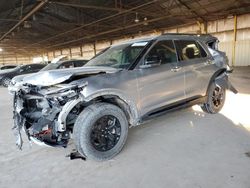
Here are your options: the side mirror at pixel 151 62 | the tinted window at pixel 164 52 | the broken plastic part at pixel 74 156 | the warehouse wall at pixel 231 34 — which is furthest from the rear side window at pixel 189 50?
the warehouse wall at pixel 231 34

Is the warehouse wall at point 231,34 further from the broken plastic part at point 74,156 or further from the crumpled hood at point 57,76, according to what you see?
the broken plastic part at point 74,156

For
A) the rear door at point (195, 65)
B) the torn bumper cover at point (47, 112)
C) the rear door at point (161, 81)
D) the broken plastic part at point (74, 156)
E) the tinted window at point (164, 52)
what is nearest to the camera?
the torn bumper cover at point (47, 112)

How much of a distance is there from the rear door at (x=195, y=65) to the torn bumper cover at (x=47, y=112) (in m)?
2.11

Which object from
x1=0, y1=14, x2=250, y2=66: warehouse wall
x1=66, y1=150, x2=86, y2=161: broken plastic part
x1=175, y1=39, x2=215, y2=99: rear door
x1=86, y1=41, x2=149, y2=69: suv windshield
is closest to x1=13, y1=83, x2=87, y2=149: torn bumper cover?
x1=66, y1=150, x2=86, y2=161: broken plastic part

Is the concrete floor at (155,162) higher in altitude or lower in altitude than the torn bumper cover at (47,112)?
lower

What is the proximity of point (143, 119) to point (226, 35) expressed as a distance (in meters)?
15.1

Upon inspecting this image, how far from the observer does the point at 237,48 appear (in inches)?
587

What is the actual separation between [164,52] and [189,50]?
764 millimetres

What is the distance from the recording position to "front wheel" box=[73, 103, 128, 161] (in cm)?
267

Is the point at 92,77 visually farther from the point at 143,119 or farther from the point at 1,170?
the point at 1,170

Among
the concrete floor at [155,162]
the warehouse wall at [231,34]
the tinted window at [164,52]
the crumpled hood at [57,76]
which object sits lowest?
the concrete floor at [155,162]

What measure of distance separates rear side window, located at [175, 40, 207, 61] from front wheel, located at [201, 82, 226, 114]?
74cm

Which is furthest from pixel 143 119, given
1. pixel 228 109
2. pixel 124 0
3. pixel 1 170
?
pixel 124 0

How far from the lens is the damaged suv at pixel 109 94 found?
105 inches
